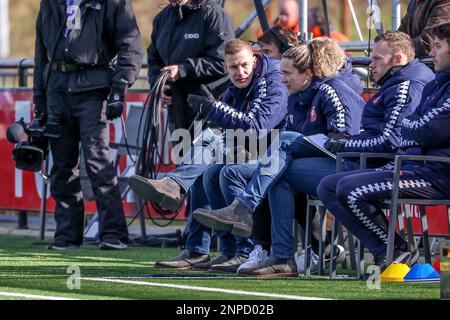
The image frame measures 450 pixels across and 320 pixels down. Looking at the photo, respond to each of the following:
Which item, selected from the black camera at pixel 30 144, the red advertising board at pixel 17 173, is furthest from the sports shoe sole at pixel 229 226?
the red advertising board at pixel 17 173

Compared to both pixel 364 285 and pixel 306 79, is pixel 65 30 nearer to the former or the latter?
pixel 306 79

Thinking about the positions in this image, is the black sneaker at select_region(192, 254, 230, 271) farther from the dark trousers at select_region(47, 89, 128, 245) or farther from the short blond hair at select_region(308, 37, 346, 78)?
the dark trousers at select_region(47, 89, 128, 245)

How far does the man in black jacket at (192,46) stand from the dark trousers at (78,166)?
0.69m

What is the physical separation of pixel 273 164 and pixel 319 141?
0.33 metres

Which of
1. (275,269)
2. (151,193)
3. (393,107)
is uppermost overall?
(393,107)

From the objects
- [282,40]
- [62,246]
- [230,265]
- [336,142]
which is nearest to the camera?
[336,142]

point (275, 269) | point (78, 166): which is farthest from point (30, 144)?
point (275, 269)

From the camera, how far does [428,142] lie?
7.42 metres

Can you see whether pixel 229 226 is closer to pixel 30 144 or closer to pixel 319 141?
pixel 319 141

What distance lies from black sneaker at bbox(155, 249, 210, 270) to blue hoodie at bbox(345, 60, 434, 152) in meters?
1.61

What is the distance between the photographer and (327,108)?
8172mm

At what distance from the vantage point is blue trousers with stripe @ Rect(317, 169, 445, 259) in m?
7.44

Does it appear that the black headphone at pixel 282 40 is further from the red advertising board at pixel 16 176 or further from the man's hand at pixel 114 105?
the red advertising board at pixel 16 176

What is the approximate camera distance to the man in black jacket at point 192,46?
32.6ft
